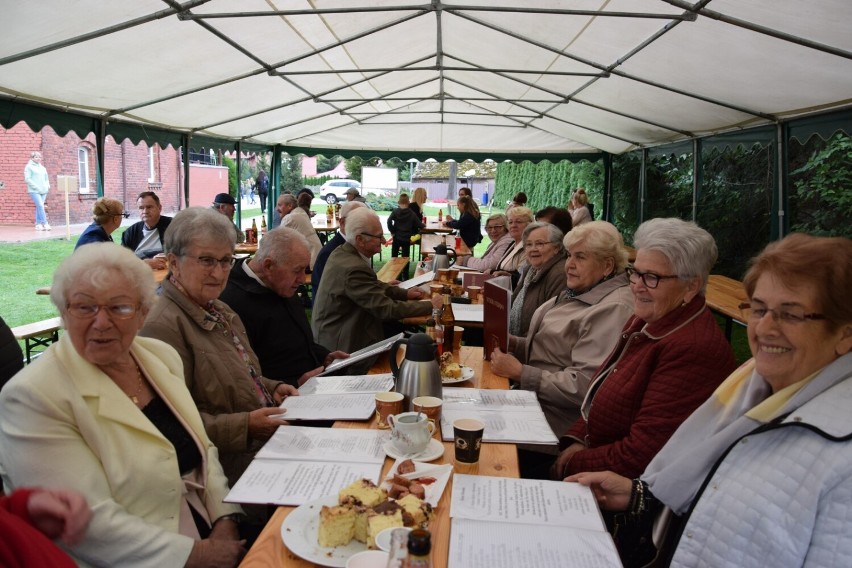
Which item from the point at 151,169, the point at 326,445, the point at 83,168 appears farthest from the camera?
the point at 151,169

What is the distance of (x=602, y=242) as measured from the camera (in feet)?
9.03

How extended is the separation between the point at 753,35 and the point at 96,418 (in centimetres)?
485

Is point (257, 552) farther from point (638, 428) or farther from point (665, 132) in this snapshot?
point (665, 132)

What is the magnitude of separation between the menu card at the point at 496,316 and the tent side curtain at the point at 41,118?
4647 mm

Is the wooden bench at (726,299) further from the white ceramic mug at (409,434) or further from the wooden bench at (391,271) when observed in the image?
the white ceramic mug at (409,434)

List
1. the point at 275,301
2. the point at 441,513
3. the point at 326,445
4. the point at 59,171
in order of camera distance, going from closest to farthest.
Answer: the point at 441,513
the point at 326,445
the point at 275,301
the point at 59,171

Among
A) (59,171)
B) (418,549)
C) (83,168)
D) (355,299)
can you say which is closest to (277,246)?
(355,299)

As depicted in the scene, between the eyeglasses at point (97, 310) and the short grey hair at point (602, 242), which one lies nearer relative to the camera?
the eyeglasses at point (97, 310)

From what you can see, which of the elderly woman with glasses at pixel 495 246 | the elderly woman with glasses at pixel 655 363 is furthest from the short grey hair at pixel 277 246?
the elderly woman with glasses at pixel 495 246

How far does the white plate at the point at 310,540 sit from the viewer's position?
48.3 inches

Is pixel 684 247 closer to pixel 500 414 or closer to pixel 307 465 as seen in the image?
pixel 500 414

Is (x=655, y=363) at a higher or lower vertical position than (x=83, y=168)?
lower

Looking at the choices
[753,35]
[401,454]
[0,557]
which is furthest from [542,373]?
[753,35]

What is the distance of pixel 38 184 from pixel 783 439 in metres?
16.9
